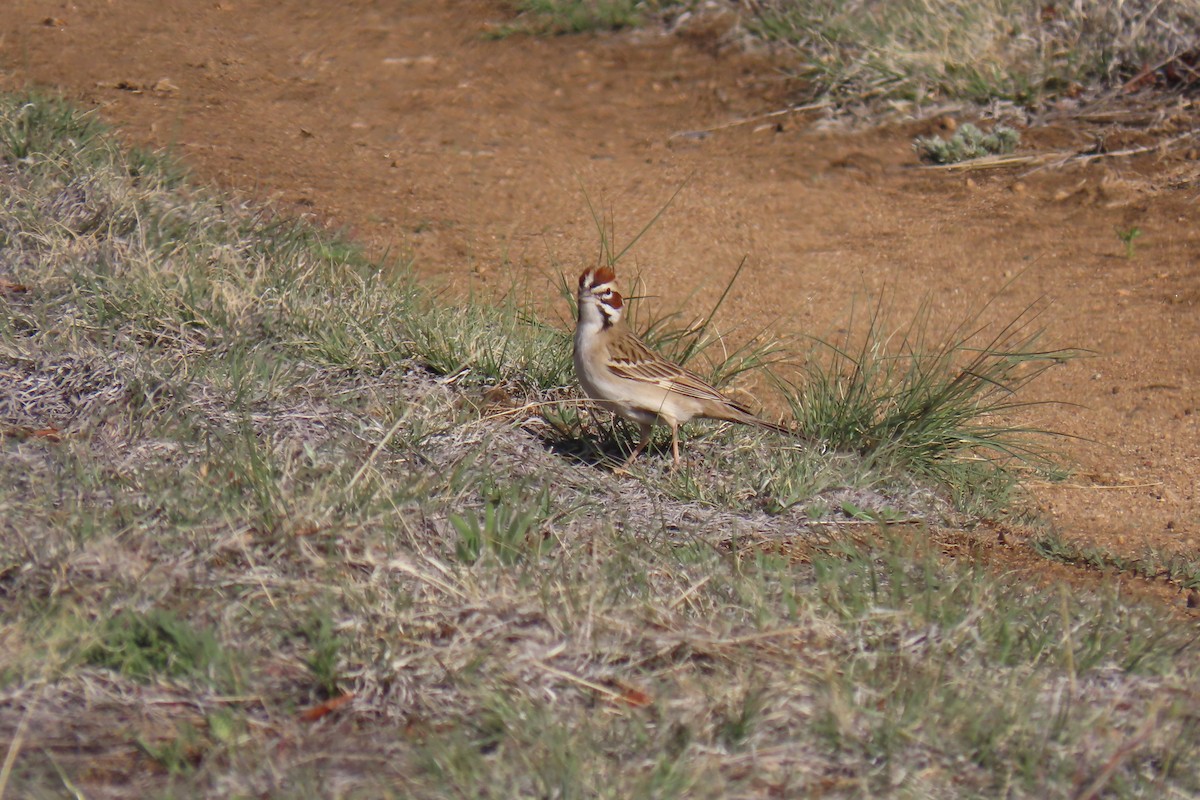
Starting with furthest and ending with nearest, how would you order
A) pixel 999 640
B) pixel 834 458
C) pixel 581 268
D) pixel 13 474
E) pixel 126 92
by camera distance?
pixel 126 92 → pixel 581 268 → pixel 834 458 → pixel 13 474 → pixel 999 640

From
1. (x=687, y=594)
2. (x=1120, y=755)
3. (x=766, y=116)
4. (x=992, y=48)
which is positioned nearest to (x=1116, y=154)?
(x=992, y=48)

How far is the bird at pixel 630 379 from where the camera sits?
5355mm

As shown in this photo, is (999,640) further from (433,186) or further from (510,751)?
(433,186)

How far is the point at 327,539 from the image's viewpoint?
4.02 meters

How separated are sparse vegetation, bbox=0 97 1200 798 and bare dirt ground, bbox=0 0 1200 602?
1243 millimetres

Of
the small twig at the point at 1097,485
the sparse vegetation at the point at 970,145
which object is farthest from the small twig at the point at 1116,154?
the small twig at the point at 1097,485

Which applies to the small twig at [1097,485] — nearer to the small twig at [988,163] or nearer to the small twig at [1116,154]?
the small twig at [1116,154]

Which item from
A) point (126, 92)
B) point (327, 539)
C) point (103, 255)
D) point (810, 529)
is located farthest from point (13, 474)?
point (126, 92)

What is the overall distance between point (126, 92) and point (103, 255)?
11.3 feet

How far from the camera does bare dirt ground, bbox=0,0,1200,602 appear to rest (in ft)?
22.3

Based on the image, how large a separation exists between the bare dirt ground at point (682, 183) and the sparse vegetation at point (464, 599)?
124cm

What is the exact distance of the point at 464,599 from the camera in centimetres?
380

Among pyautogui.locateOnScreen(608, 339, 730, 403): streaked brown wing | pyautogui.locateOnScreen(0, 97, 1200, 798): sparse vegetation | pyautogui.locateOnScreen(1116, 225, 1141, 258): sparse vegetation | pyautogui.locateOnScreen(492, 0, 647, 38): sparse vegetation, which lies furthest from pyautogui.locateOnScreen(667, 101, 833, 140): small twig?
pyautogui.locateOnScreen(608, 339, 730, 403): streaked brown wing

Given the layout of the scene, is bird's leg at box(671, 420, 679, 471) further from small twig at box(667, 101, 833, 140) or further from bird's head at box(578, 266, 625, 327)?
small twig at box(667, 101, 833, 140)
